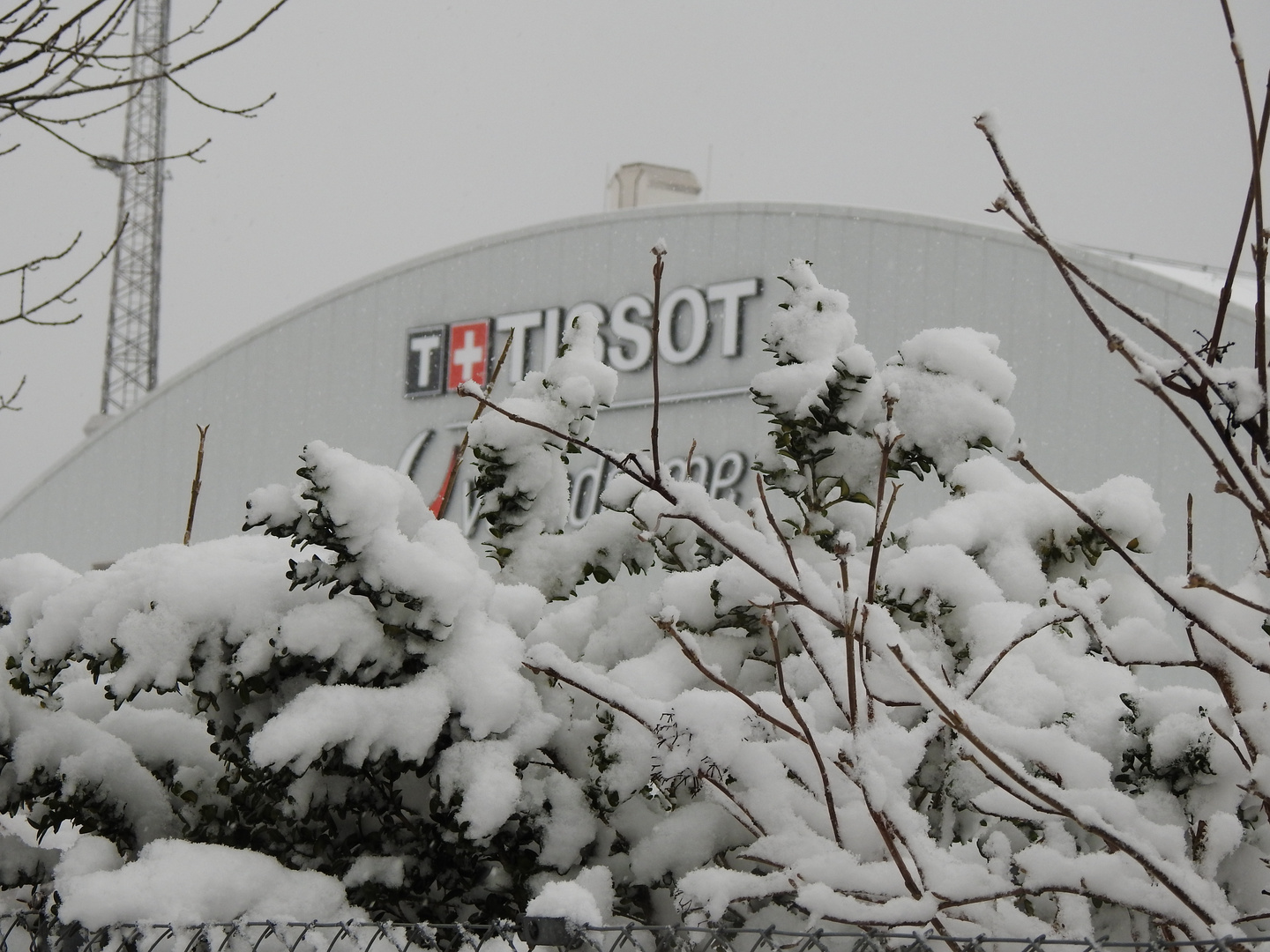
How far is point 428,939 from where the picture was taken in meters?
1.58

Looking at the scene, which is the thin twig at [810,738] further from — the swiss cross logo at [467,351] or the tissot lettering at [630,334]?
the swiss cross logo at [467,351]

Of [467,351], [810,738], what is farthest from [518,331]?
[810,738]

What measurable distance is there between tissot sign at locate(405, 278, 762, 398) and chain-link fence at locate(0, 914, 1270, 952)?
10176mm

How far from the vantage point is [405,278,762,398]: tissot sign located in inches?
502

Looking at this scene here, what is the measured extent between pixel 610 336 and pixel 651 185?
5.20 metres

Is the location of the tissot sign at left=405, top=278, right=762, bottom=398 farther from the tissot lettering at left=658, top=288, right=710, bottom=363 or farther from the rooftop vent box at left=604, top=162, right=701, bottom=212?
the rooftop vent box at left=604, top=162, right=701, bottom=212

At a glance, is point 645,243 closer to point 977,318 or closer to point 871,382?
point 977,318

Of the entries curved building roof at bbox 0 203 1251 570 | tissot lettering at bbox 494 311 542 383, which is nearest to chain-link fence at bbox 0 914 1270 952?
curved building roof at bbox 0 203 1251 570

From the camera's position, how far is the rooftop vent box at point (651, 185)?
57.9ft

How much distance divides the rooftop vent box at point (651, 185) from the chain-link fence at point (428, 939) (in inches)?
647

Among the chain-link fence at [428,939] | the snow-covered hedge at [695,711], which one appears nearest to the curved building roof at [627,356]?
the snow-covered hedge at [695,711]

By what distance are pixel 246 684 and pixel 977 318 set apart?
1063cm

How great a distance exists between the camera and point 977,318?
11523 millimetres

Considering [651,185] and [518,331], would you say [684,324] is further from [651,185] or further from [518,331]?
[651,185]
